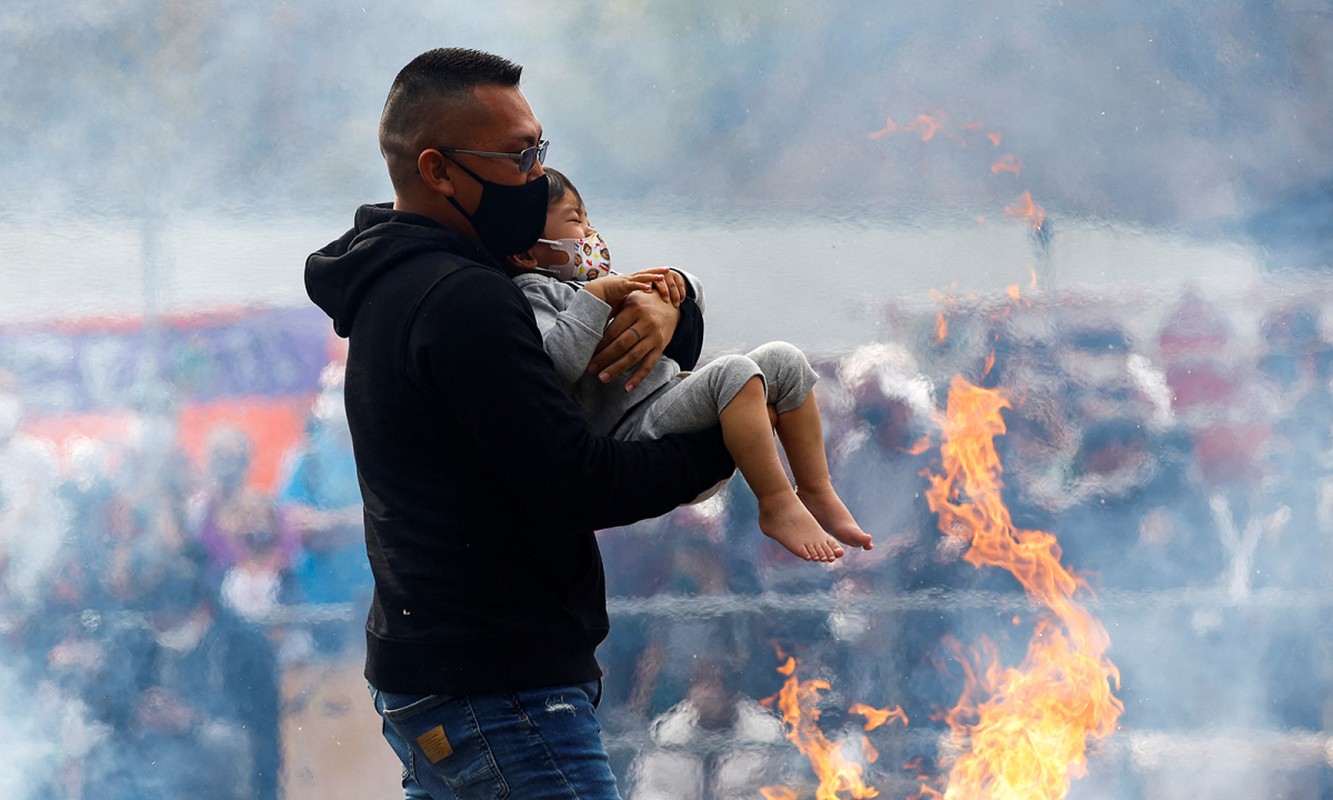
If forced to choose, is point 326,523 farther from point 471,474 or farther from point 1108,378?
point 1108,378

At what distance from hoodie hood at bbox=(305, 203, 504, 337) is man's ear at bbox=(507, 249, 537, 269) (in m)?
0.24

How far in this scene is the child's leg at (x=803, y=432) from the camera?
1.71 m

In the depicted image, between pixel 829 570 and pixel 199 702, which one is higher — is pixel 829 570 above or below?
above

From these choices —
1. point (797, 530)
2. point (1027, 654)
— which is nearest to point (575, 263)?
point (797, 530)

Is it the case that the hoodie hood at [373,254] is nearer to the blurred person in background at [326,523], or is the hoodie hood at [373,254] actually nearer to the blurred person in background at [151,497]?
the blurred person in background at [326,523]

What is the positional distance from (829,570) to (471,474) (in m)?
2.00

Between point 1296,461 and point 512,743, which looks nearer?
point 512,743

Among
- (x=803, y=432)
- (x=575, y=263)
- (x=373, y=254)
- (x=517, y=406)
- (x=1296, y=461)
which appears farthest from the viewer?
(x=1296, y=461)

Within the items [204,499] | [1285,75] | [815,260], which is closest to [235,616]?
[204,499]

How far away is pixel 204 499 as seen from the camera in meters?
3.26

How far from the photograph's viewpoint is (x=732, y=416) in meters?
1.59

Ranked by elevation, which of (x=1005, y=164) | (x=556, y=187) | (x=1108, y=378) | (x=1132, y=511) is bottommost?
(x=1132, y=511)

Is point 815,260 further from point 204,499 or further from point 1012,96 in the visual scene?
point 204,499

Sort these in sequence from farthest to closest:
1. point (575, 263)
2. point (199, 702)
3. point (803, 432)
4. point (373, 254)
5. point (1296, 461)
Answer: point (1296, 461), point (199, 702), point (575, 263), point (803, 432), point (373, 254)
